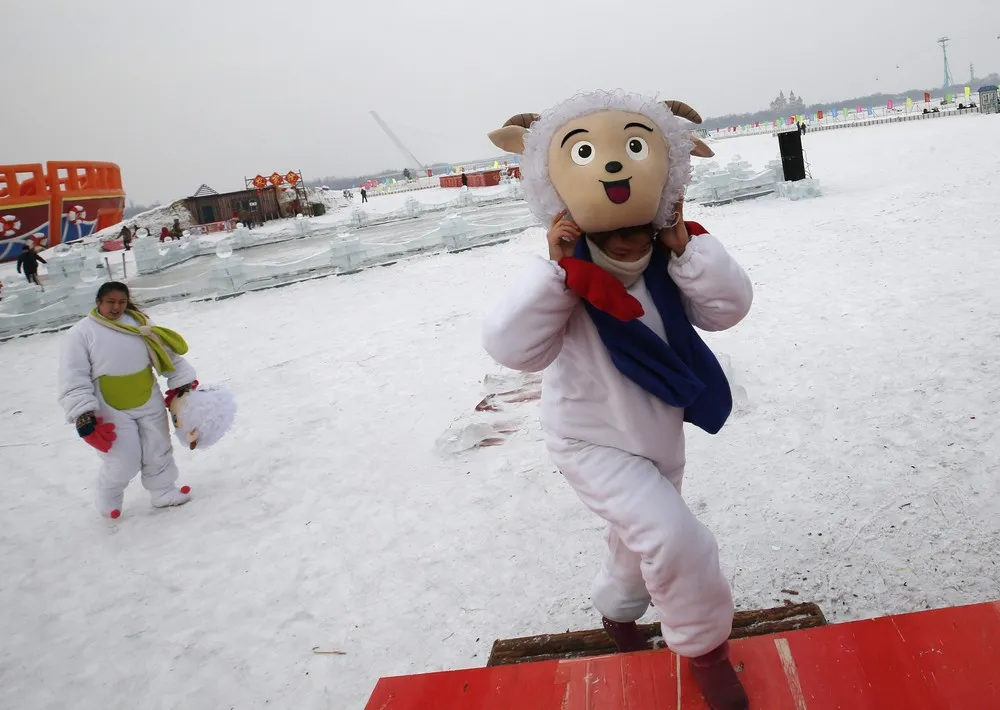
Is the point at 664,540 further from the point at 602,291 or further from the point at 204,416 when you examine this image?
the point at 204,416

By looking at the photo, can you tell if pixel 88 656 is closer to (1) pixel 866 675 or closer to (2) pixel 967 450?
(1) pixel 866 675

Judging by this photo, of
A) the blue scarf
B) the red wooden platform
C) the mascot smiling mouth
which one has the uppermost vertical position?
the mascot smiling mouth

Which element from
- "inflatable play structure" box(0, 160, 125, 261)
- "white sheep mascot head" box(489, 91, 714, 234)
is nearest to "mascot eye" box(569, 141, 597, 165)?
"white sheep mascot head" box(489, 91, 714, 234)

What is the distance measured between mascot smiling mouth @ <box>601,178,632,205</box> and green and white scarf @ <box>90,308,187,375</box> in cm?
333

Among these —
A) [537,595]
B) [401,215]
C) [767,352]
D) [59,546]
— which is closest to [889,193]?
[767,352]

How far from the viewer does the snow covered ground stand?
258cm

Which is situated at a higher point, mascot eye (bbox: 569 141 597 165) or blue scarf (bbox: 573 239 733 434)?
mascot eye (bbox: 569 141 597 165)

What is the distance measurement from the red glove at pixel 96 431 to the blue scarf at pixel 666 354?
10.9 feet

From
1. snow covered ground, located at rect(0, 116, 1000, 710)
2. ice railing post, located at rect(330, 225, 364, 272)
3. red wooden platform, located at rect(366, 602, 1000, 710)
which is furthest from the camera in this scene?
ice railing post, located at rect(330, 225, 364, 272)

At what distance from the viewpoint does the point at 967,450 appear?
10.2 ft

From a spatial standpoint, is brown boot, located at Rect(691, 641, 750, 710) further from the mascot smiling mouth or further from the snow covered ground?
the mascot smiling mouth

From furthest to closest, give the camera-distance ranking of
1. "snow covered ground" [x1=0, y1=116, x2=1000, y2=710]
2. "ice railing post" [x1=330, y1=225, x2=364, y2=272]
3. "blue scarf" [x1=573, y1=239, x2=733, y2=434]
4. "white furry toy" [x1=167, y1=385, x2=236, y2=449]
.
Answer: "ice railing post" [x1=330, y1=225, x2=364, y2=272] → "white furry toy" [x1=167, y1=385, x2=236, y2=449] → "snow covered ground" [x1=0, y1=116, x2=1000, y2=710] → "blue scarf" [x1=573, y1=239, x2=733, y2=434]

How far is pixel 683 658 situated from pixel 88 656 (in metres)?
2.61

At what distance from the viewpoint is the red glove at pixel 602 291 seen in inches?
63.3
